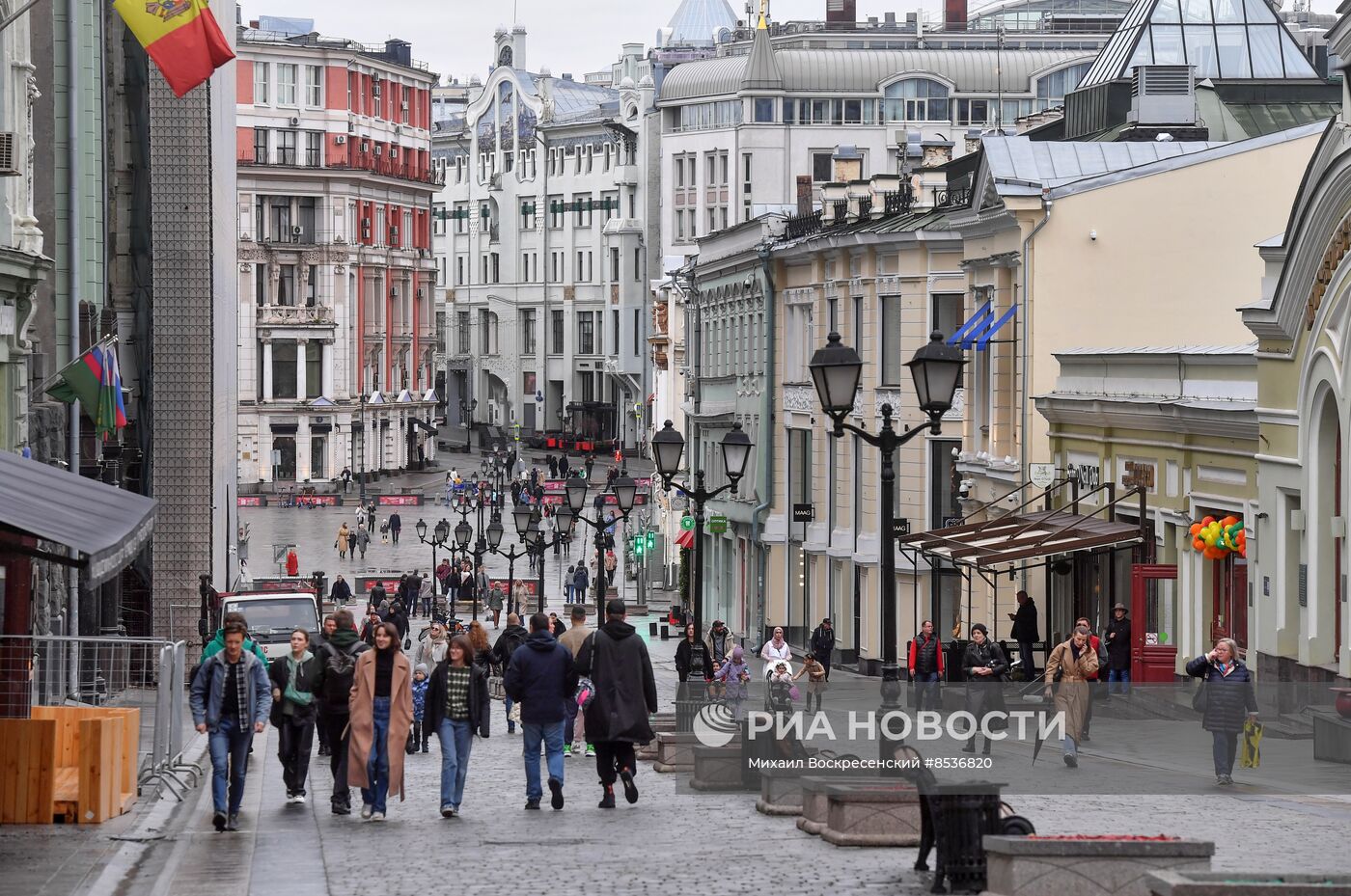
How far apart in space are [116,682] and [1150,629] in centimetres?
1581

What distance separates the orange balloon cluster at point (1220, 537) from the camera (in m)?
27.4

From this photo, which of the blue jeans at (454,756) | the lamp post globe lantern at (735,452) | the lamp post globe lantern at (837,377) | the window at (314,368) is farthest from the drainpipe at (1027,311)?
the window at (314,368)

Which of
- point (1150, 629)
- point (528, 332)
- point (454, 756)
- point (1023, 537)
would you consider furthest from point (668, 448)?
point (528, 332)

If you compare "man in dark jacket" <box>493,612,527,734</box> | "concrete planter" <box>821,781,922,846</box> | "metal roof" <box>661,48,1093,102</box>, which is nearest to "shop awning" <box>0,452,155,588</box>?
"man in dark jacket" <box>493,612,527,734</box>

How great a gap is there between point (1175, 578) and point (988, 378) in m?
10.6

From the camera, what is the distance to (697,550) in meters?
24.2

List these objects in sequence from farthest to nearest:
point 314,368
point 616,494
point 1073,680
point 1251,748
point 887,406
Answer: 1. point 314,368
2. point 616,494
3. point 1073,680
4. point 1251,748
5. point 887,406

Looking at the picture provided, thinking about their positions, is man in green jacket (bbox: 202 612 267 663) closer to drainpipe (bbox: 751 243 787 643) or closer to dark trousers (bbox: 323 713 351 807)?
dark trousers (bbox: 323 713 351 807)

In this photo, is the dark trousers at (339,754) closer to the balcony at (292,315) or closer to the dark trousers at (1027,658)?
the dark trousers at (1027,658)

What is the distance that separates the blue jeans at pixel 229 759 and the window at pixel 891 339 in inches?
1149

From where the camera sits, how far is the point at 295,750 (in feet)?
57.8

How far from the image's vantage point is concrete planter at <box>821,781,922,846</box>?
46.4 feet

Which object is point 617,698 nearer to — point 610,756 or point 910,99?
point 610,756

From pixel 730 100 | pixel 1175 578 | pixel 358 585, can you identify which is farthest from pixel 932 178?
pixel 730 100
